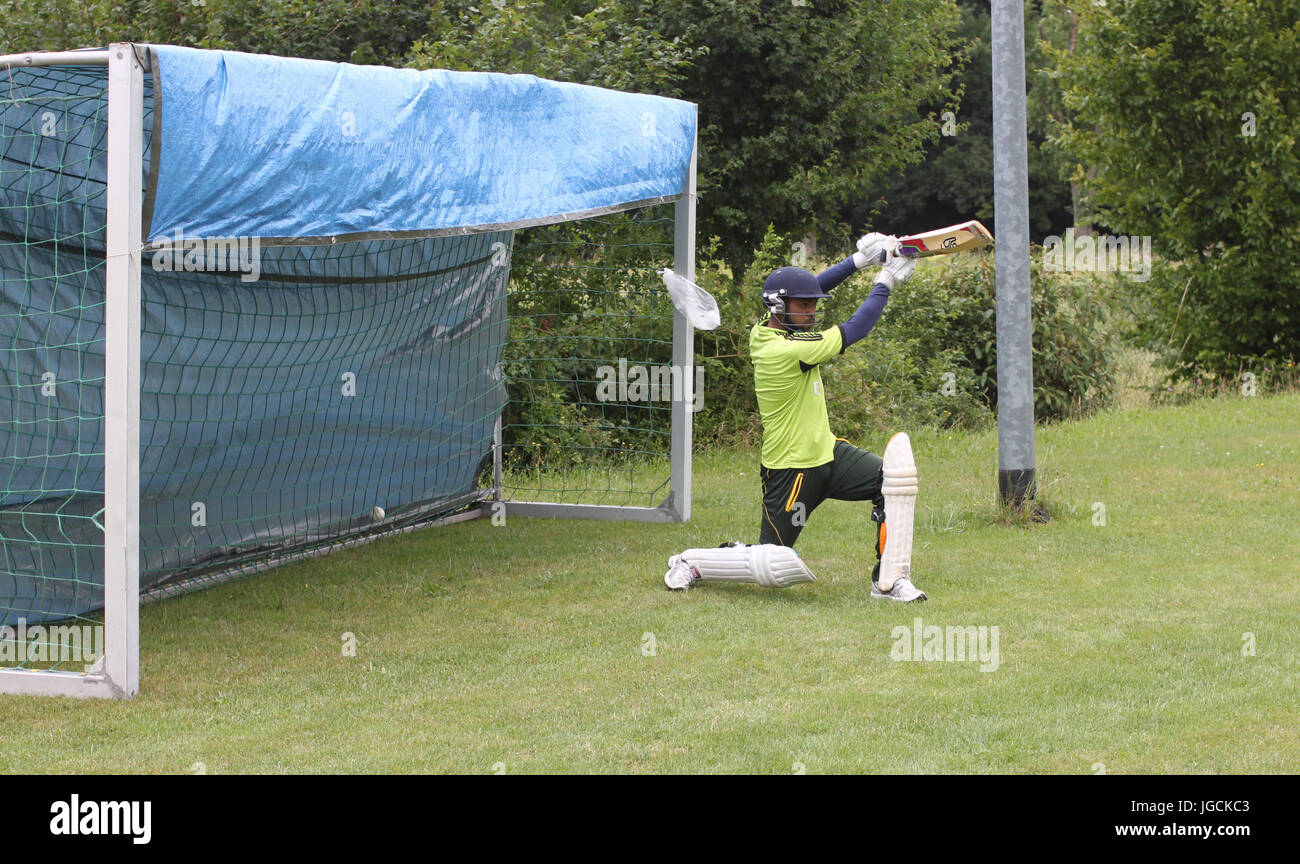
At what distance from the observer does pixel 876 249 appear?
7.63m

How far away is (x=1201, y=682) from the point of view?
5910 mm

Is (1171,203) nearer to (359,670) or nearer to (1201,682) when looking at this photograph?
(1201,682)

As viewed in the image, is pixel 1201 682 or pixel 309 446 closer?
pixel 1201 682

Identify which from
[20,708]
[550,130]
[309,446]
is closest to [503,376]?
[309,446]

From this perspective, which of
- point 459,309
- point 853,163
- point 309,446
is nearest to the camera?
point 309,446

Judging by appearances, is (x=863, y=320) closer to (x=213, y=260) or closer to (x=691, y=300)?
(x=691, y=300)

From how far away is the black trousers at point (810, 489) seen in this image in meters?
7.73

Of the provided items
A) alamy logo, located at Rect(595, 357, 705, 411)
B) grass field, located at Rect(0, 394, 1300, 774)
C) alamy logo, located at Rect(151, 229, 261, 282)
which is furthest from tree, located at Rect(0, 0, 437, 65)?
grass field, located at Rect(0, 394, 1300, 774)

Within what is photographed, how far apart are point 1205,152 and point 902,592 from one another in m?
12.6

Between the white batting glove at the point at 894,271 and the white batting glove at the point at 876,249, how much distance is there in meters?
0.05

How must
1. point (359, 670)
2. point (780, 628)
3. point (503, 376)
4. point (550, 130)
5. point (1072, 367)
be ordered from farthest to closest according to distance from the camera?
1. point (1072, 367)
2. point (503, 376)
3. point (550, 130)
4. point (780, 628)
5. point (359, 670)

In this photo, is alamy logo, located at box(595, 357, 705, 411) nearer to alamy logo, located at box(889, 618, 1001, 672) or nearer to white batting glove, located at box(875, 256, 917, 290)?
Answer: white batting glove, located at box(875, 256, 917, 290)

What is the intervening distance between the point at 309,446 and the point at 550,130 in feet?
9.53

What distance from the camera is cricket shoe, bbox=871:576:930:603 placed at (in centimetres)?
748
